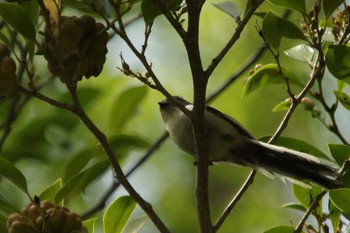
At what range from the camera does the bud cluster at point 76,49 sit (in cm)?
277

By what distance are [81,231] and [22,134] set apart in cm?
229

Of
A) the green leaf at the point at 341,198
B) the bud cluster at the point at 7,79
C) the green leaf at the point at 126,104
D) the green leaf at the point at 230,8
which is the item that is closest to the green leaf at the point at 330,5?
the green leaf at the point at 230,8

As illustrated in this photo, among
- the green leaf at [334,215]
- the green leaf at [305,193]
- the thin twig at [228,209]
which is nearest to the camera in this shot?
the thin twig at [228,209]

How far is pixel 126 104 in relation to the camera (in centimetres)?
489

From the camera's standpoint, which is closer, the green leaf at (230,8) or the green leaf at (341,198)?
the green leaf at (341,198)

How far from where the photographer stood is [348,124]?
707cm

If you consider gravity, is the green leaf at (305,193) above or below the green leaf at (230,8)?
below

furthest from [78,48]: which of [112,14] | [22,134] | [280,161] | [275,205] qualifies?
[275,205]

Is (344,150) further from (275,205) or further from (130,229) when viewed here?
(275,205)

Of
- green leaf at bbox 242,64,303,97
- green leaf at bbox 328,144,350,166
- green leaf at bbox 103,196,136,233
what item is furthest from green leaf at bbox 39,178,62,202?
green leaf at bbox 328,144,350,166

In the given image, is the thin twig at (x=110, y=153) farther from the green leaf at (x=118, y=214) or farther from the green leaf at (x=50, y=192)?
the green leaf at (x=50, y=192)

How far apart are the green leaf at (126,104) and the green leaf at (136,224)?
1.58 meters

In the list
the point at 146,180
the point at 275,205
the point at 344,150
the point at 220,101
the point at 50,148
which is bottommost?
the point at 275,205

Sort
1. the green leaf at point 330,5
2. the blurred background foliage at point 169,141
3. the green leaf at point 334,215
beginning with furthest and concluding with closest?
1. the blurred background foliage at point 169,141
2. the green leaf at point 334,215
3. the green leaf at point 330,5
